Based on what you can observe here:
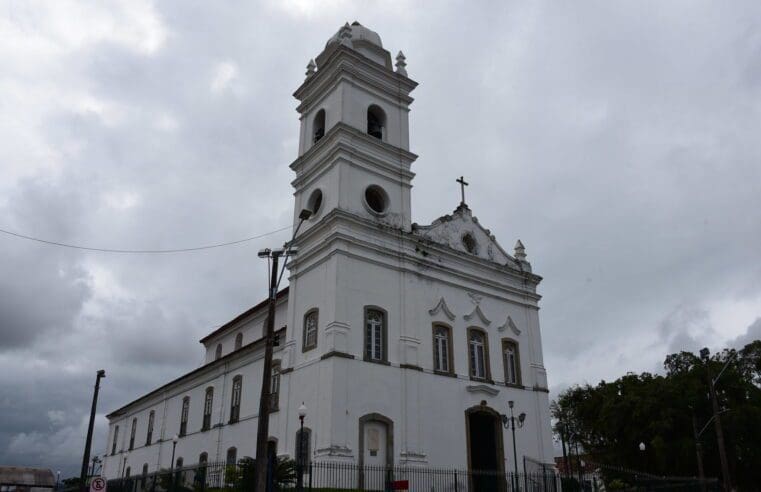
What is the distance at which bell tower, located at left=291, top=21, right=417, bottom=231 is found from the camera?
26219 mm

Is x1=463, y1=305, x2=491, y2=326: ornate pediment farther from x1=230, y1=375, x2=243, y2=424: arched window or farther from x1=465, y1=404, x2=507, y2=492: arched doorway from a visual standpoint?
x1=230, y1=375, x2=243, y2=424: arched window

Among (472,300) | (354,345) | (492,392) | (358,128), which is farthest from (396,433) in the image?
(358,128)

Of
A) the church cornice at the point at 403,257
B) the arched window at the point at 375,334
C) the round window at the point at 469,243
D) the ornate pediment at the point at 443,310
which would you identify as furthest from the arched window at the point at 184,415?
the round window at the point at 469,243

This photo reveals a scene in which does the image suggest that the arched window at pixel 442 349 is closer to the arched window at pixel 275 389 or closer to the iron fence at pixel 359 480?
the iron fence at pixel 359 480

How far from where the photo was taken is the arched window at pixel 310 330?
24.0 metres

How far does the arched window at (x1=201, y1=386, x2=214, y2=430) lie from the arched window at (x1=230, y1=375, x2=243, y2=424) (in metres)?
2.56

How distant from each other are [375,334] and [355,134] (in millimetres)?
7997

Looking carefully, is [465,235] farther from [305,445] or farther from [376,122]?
[305,445]

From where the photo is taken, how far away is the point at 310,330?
80.0ft

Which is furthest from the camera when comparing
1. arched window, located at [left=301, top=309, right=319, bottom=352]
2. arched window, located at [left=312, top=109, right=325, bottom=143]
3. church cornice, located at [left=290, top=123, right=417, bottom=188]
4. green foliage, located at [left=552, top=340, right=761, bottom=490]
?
green foliage, located at [left=552, top=340, right=761, bottom=490]

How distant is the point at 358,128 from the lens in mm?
27312

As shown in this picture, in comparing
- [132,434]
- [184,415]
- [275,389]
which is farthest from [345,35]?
[132,434]

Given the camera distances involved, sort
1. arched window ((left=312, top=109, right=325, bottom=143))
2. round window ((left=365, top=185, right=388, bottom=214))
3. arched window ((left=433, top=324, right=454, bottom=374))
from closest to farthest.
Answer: arched window ((left=433, top=324, right=454, bottom=374))
round window ((left=365, top=185, right=388, bottom=214))
arched window ((left=312, top=109, right=325, bottom=143))

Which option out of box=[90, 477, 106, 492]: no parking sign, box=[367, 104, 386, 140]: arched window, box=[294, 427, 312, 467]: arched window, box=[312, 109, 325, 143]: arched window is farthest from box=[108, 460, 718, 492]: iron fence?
box=[312, 109, 325, 143]: arched window
